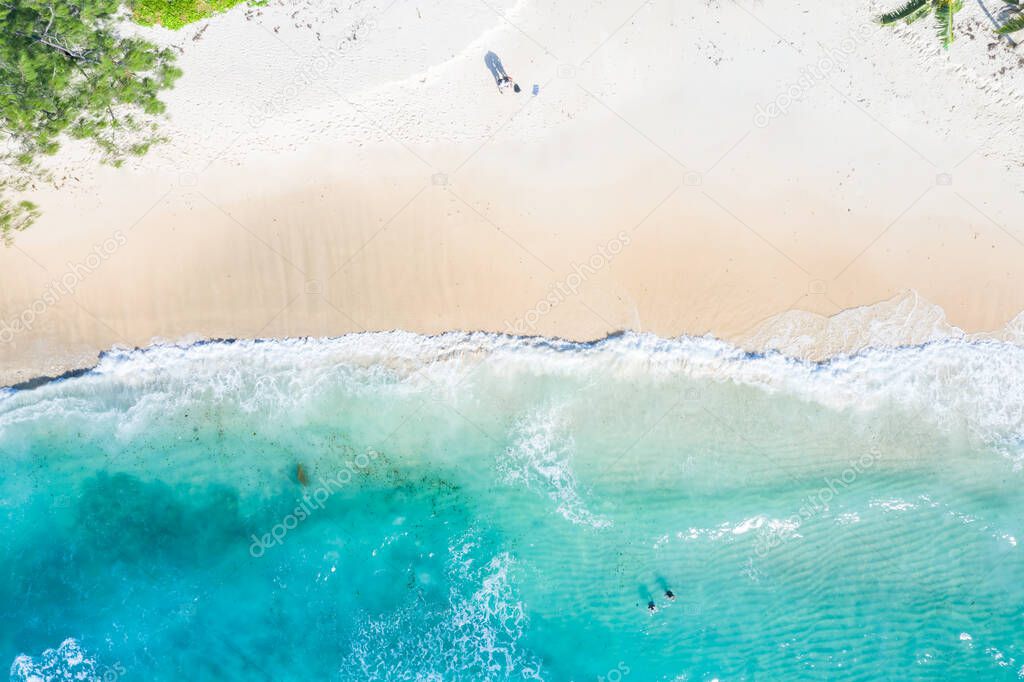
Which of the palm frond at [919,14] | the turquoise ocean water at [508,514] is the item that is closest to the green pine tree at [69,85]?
the turquoise ocean water at [508,514]

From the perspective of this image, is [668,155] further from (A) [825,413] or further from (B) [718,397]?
(A) [825,413]

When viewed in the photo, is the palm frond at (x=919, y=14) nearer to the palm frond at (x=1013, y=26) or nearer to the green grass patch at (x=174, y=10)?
the palm frond at (x=1013, y=26)

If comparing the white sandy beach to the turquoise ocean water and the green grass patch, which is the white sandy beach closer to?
the green grass patch

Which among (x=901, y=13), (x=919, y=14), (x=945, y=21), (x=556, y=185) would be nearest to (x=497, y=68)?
(x=556, y=185)

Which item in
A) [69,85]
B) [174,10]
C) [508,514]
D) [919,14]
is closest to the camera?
[69,85]

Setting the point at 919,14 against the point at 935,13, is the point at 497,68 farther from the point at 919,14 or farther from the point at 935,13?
the point at 935,13

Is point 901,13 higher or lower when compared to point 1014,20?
higher

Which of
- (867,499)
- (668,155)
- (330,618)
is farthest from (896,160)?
(330,618)
